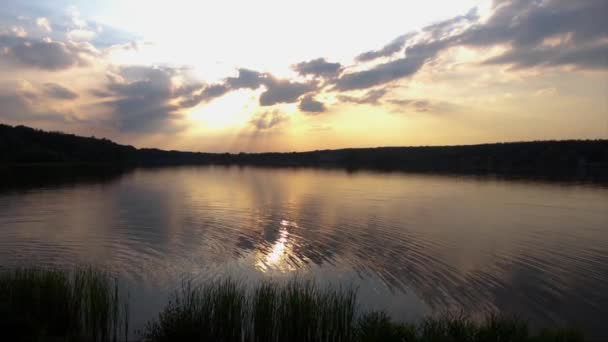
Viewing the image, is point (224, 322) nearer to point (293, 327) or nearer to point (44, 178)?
point (293, 327)

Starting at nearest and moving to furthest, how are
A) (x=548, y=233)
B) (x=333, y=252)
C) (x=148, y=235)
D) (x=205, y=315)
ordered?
(x=205, y=315) < (x=333, y=252) < (x=148, y=235) < (x=548, y=233)

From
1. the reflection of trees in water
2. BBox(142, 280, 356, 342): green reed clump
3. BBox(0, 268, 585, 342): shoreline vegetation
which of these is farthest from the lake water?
the reflection of trees in water

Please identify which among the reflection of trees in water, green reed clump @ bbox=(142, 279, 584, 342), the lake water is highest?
the reflection of trees in water

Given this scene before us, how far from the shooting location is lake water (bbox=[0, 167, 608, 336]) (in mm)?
12055

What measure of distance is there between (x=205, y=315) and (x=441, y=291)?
797 cm

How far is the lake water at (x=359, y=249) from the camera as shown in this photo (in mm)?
12055

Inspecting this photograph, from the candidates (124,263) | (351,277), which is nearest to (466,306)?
(351,277)

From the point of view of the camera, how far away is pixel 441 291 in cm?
1257

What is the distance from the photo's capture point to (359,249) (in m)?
18.0

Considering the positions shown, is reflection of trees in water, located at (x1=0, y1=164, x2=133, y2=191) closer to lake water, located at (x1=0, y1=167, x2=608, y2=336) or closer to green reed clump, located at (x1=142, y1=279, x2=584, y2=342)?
lake water, located at (x1=0, y1=167, x2=608, y2=336)

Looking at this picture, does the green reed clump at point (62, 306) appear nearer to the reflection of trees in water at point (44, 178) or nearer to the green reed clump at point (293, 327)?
the green reed clump at point (293, 327)

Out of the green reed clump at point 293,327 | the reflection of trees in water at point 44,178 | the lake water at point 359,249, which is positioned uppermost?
the reflection of trees in water at point 44,178

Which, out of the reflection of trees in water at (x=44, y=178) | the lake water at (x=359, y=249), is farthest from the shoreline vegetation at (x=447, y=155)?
the lake water at (x=359, y=249)

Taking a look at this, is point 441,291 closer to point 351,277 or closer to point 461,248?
point 351,277
